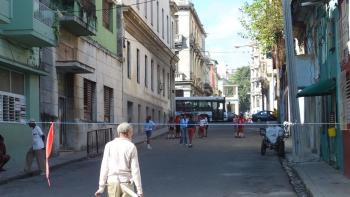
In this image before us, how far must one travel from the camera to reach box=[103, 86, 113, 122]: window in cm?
3292

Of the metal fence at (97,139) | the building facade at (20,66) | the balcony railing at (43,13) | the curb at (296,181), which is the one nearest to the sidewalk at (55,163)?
the metal fence at (97,139)

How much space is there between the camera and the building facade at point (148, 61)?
38.4 m

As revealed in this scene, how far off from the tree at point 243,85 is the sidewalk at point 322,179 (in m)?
127

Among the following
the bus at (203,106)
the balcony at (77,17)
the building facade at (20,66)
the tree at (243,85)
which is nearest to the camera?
the building facade at (20,66)

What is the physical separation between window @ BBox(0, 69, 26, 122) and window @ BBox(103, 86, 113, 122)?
11177 millimetres

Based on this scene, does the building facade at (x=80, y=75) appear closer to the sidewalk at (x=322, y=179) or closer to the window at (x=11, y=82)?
the window at (x=11, y=82)

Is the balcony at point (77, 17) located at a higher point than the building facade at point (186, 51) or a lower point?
lower

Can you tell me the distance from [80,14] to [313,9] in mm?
9716

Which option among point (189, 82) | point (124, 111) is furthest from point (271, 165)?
point (189, 82)

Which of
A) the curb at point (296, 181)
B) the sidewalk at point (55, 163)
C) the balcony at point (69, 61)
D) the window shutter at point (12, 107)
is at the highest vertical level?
the balcony at point (69, 61)

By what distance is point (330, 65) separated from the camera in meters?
18.1

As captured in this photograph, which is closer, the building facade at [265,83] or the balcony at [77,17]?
the balcony at [77,17]

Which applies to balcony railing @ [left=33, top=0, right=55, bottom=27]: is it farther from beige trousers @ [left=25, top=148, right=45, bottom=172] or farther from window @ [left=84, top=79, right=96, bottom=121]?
window @ [left=84, top=79, right=96, bottom=121]

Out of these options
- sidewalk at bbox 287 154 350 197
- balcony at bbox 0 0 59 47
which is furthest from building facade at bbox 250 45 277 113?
sidewalk at bbox 287 154 350 197
